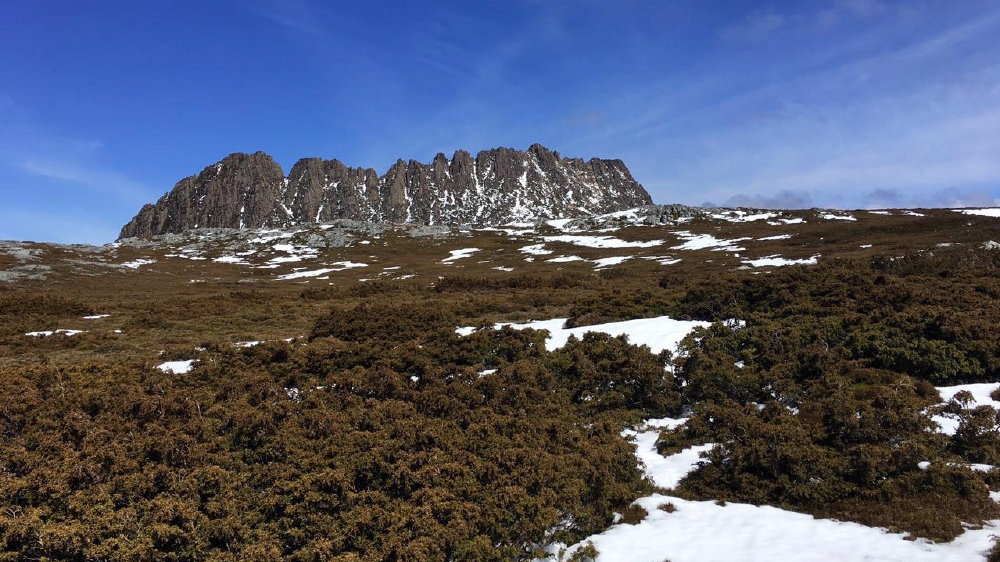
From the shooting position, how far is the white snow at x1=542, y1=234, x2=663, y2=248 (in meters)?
78.8

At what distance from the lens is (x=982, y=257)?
23672mm

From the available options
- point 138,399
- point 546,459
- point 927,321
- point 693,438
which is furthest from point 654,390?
point 138,399

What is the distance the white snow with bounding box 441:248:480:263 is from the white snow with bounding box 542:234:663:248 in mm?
16509

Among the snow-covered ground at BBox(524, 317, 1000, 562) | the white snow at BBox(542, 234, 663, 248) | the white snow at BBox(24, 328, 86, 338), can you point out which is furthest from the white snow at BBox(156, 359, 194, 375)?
the white snow at BBox(542, 234, 663, 248)

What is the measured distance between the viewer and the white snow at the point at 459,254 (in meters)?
79.7

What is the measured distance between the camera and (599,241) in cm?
8638

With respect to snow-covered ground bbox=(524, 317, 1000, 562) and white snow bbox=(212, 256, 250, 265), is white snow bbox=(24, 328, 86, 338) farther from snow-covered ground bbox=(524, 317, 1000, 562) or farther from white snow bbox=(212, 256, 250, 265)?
Answer: white snow bbox=(212, 256, 250, 265)

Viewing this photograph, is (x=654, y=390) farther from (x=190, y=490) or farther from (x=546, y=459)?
(x=190, y=490)

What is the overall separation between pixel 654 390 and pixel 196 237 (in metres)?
124

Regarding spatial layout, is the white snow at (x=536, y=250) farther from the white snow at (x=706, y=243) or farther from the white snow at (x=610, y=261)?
the white snow at (x=706, y=243)

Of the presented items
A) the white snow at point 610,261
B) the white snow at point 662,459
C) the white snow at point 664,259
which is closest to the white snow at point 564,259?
the white snow at point 610,261

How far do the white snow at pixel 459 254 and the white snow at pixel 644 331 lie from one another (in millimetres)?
57859

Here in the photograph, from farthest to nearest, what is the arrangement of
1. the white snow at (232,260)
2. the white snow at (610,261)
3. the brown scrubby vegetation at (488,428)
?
the white snow at (232,260), the white snow at (610,261), the brown scrubby vegetation at (488,428)

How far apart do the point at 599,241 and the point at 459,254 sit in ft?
84.6
